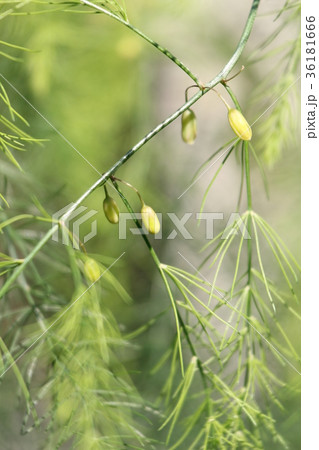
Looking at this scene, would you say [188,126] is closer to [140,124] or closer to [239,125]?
[239,125]

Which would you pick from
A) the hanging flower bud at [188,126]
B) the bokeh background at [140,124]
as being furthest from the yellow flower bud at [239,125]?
the bokeh background at [140,124]

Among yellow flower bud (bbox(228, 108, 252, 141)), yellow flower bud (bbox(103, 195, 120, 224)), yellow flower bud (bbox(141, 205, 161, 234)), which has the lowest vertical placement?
yellow flower bud (bbox(141, 205, 161, 234))

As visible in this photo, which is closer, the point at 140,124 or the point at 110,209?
the point at 110,209

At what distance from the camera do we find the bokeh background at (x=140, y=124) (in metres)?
0.74

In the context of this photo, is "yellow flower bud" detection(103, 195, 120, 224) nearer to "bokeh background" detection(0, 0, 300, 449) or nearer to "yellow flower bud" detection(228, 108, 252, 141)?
"yellow flower bud" detection(228, 108, 252, 141)

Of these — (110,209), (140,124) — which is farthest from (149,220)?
(140,124)

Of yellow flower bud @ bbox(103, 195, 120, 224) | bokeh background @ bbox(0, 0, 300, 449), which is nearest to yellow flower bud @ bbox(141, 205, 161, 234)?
yellow flower bud @ bbox(103, 195, 120, 224)

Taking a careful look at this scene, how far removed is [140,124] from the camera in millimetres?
849

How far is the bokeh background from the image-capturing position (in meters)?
0.74

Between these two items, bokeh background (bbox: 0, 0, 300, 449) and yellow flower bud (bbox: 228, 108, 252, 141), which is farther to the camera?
bokeh background (bbox: 0, 0, 300, 449)

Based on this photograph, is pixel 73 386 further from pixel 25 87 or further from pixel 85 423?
pixel 25 87

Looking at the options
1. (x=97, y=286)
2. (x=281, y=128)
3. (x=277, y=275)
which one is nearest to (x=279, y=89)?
(x=281, y=128)

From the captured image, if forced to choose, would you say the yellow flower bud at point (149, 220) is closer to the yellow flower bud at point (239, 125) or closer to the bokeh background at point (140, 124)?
the yellow flower bud at point (239, 125)

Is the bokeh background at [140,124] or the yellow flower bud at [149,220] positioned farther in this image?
the bokeh background at [140,124]
